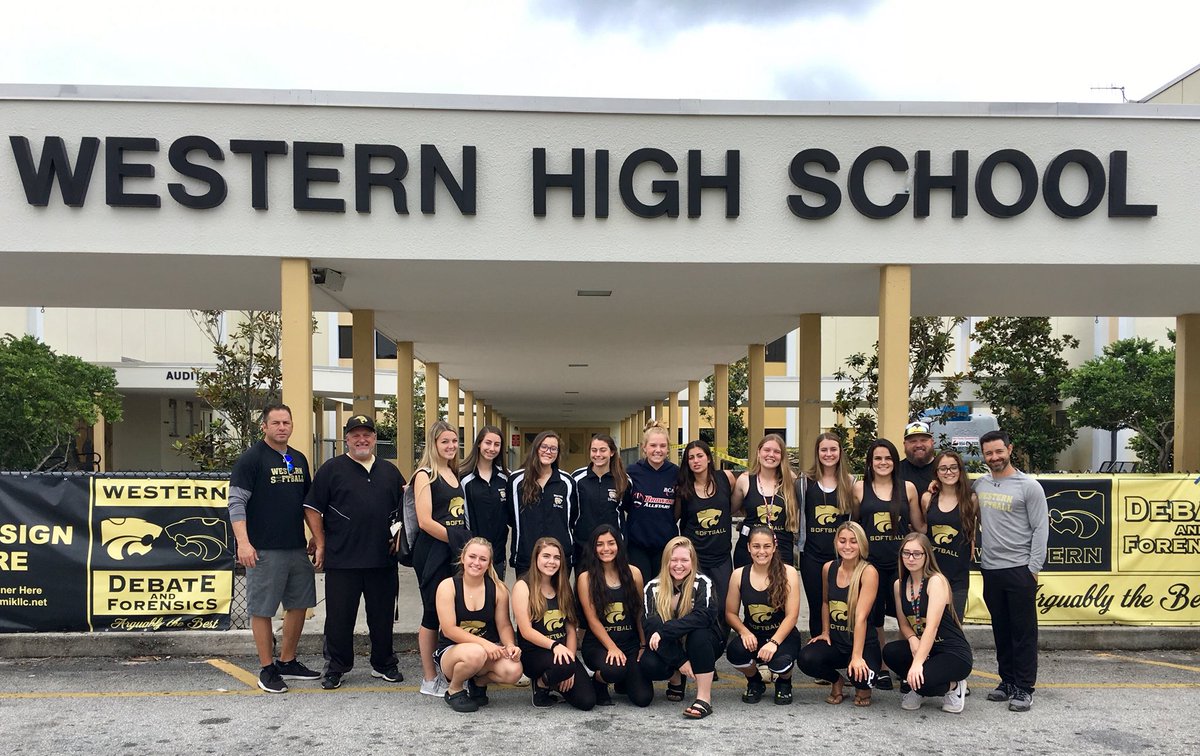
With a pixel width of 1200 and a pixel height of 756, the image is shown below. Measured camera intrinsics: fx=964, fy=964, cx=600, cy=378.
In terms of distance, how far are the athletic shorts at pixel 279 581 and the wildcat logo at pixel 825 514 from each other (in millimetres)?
3314

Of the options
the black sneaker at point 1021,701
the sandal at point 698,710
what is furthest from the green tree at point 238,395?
the black sneaker at point 1021,701

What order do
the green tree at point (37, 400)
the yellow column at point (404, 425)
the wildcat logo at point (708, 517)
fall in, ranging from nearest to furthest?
1. the wildcat logo at point (708, 517)
2. the yellow column at point (404, 425)
3. the green tree at point (37, 400)

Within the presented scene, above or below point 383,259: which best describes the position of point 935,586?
below

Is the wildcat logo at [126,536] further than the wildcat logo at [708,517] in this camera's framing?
Yes

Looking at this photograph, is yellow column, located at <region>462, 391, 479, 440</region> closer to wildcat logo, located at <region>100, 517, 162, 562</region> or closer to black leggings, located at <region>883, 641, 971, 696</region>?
wildcat logo, located at <region>100, 517, 162, 562</region>

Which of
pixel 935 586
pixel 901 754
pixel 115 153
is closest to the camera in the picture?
pixel 901 754

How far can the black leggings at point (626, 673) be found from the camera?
18.7 ft

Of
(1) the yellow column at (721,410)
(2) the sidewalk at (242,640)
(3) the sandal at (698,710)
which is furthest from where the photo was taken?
(1) the yellow column at (721,410)

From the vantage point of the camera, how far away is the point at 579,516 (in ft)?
20.8

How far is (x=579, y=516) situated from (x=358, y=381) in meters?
6.87

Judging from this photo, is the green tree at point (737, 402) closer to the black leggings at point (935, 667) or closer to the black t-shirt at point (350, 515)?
the black leggings at point (935, 667)

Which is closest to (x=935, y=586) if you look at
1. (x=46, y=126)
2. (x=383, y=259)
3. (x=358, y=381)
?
(x=383, y=259)

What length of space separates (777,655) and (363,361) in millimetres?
8167

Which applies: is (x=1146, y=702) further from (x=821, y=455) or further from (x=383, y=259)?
(x=383, y=259)
